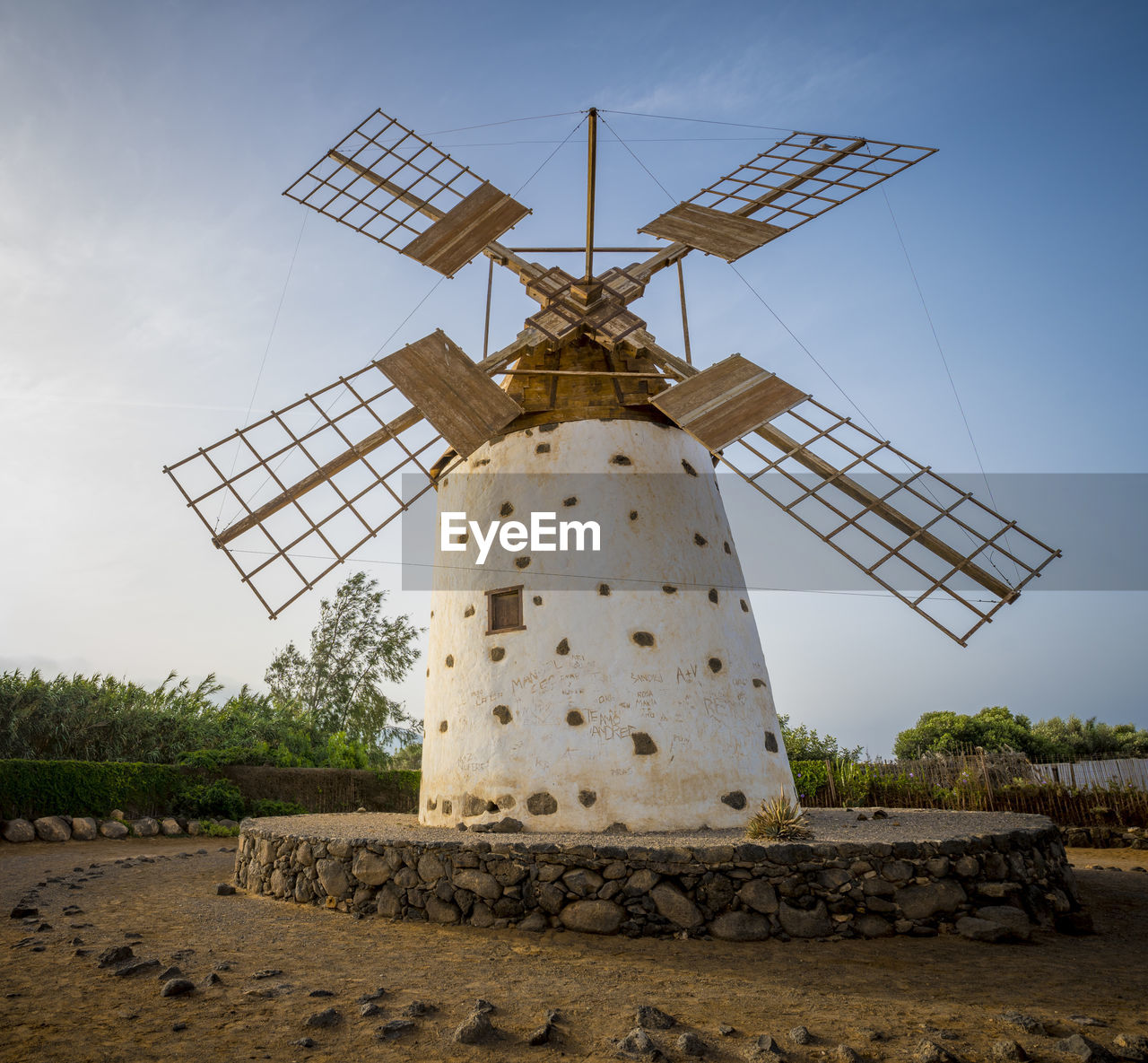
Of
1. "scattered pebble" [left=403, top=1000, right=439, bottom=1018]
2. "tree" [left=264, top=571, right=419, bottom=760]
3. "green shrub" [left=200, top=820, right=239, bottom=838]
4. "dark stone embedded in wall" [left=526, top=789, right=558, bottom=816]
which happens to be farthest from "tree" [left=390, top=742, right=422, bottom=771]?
"scattered pebble" [left=403, top=1000, right=439, bottom=1018]

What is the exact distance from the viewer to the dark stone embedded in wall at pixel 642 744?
22.7 ft

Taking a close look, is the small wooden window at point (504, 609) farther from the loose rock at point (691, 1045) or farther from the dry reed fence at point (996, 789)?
the dry reed fence at point (996, 789)

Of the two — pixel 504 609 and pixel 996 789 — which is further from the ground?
pixel 504 609

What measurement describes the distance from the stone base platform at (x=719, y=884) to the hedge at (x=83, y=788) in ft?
28.2

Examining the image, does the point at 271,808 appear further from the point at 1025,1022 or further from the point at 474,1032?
the point at 1025,1022

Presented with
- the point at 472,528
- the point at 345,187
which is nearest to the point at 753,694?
the point at 472,528

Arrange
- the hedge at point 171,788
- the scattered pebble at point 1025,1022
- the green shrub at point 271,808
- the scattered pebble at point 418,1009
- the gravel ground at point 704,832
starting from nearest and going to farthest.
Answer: the scattered pebble at point 1025,1022 < the scattered pebble at point 418,1009 < the gravel ground at point 704,832 < the hedge at point 171,788 < the green shrub at point 271,808

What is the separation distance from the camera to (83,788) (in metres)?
12.6

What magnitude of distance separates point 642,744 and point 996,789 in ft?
28.8

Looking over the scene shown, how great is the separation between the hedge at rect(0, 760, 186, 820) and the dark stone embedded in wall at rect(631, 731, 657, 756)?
410 inches

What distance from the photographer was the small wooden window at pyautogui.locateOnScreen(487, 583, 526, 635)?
25.1ft

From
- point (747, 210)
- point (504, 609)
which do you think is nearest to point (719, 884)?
point (504, 609)

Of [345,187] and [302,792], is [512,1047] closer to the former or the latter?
[345,187]

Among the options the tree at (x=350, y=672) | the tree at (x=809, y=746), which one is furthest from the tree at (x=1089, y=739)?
the tree at (x=350, y=672)
